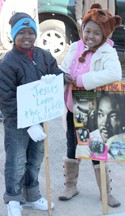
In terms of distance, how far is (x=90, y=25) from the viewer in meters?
3.55

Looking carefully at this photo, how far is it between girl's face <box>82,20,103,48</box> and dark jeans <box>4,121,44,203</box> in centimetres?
80

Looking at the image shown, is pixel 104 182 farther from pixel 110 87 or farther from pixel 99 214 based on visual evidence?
pixel 110 87

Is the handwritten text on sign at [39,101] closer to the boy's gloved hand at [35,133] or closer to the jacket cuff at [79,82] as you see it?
the boy's gloved hand at [35,133]

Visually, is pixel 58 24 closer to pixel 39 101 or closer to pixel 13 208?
pixel 39 101

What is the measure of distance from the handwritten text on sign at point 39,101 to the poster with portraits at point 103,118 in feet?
0.84

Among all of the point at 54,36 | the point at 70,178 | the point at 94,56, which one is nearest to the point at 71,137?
the point at 70,178

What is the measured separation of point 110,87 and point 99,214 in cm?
98

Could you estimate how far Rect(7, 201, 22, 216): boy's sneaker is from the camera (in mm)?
3506

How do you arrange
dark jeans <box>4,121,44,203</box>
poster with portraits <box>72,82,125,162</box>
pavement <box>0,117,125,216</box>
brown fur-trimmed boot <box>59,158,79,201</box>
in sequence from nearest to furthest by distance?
dark jeans <box>4,121,44,203</box> → poster with portraits <box>72,82,125,162</box> → pavement <box>0,117,125,216</box> → brown fur-trimmed boot <box>59,158,79,201</box>

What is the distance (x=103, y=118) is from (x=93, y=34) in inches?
24.1

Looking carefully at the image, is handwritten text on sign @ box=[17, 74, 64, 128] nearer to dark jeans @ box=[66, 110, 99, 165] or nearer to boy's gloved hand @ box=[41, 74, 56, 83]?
boy's gloved hand @ box=[41, 74, 56, 83]

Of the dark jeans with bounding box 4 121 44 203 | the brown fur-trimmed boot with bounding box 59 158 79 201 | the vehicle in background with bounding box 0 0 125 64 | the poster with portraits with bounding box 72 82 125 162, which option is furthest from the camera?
the vehicle in background with bounding box 0 0 125 64

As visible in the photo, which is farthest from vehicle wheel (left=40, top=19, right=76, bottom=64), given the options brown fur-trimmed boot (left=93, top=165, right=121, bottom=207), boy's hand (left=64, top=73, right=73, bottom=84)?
boy's hand (left=64, top=73, right=73, bottom=84)

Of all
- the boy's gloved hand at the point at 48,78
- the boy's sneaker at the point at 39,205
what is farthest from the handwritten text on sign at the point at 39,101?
the boy's sneaker at the point at 39,205
